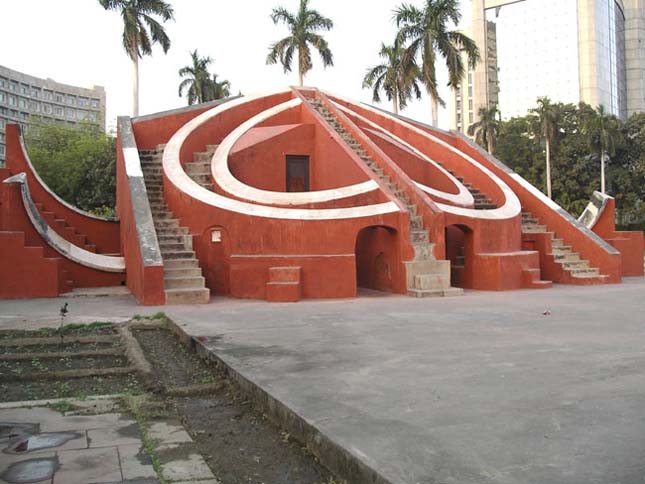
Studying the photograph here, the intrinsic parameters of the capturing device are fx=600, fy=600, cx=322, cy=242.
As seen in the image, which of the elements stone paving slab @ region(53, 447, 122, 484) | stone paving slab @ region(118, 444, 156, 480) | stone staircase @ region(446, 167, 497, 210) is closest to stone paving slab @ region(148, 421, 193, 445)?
stone paving slab @ region(118, 444, 156, 480)

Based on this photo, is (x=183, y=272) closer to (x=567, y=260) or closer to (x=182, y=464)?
(x=182, y=464)

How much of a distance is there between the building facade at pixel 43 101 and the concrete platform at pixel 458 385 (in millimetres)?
67244

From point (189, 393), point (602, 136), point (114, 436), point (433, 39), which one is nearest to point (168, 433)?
point (114, 436)

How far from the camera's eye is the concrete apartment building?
60.5 metres

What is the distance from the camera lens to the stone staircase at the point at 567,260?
41.1ft

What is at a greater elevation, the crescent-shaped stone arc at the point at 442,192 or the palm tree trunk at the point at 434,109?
the palm tree trunk at the point at 434,109

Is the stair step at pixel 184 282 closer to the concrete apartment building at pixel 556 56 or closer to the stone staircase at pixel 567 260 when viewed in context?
the stone staircase at pixel 567 260

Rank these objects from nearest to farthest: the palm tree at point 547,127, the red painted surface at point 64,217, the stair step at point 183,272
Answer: the stair step at point 183,272, the red painted surface at point 64,217, the palm tree at point 547,127

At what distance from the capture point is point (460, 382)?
12.9ft

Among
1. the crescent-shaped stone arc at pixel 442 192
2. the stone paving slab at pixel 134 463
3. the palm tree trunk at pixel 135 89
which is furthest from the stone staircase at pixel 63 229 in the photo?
the stone paving slab at pixel 134 463

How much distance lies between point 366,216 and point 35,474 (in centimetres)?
775

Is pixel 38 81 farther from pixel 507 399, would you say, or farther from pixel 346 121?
pixel 507 399

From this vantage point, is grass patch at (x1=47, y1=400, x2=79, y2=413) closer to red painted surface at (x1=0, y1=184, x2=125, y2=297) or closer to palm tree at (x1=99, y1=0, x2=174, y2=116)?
red painted surface at (x1=0, y1=184, x2=125, y2=297)

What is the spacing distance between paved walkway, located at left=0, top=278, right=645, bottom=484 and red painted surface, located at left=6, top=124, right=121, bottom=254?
6580 millimetres
